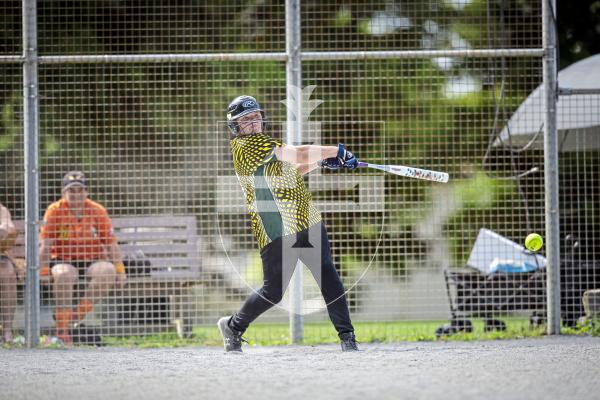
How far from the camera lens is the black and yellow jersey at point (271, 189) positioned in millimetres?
6605

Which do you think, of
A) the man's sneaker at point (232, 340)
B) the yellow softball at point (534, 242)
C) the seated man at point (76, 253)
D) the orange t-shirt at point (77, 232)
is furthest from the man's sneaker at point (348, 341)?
the orange t-shirt at point (77, 232)

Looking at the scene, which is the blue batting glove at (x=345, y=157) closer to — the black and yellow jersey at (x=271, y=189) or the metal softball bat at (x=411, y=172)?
the black and yellow jersey at (x=271, y=189)

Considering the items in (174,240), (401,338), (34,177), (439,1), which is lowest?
(401,338)

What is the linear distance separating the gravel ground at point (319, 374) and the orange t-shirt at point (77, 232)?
4.31ft

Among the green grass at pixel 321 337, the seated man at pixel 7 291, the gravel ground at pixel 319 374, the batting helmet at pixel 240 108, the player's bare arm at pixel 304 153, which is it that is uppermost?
the batting helmet at pixel 240 108

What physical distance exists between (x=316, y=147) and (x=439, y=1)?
384 cm

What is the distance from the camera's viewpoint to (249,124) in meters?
6.80

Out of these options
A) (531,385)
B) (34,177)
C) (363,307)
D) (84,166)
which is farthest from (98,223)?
(531,385)

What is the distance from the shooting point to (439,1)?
959cm

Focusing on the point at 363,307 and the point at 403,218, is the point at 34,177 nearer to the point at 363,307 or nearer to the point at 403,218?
the point at 363,307

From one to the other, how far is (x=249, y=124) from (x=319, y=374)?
87.3 inches

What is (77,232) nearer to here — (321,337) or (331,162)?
(321,337)

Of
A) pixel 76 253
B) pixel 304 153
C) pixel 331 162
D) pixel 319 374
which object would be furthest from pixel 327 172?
pixel 319 374

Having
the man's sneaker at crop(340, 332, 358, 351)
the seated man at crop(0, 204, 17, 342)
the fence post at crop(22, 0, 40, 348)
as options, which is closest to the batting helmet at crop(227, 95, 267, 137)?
the man's sneaker at crop(340, 332, 358, 351)
